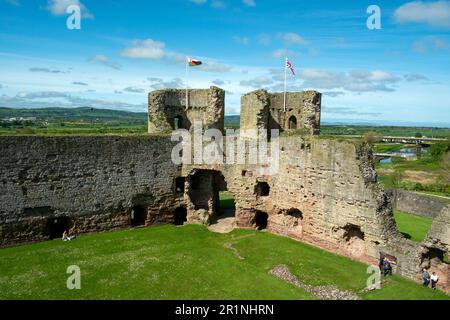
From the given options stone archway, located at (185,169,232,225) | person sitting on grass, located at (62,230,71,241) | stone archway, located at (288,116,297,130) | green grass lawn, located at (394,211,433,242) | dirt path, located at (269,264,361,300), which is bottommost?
green grass lawn, located at (394,211,433,242)

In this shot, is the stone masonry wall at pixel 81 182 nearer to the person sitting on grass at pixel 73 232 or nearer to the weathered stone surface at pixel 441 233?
the person sitting on grass at pixel 73 232

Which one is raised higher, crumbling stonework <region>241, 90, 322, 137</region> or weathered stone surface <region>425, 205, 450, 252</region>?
crumbling stonework <region>241, 90, 322, 137</region>

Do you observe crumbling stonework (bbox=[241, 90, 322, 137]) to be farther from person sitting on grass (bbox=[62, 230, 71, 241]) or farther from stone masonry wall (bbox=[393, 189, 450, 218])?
person sitting on grass (bbox=[62, 230, 71, 241])

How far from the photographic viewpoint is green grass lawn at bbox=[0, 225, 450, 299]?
46.4ft

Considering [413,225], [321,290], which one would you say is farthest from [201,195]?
[413,225]

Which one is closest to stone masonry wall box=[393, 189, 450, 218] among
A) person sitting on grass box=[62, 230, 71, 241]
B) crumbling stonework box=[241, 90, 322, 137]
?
crumbling stonework box=[241, 90, 322, 137]

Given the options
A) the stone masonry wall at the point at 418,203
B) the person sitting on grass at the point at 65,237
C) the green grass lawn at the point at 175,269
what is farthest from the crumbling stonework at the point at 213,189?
the stone masonry wall at the point at 418,203

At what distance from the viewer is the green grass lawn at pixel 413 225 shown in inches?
904

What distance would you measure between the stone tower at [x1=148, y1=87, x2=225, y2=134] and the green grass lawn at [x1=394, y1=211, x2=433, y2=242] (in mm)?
13655

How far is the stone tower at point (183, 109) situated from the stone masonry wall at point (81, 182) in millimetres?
3273
